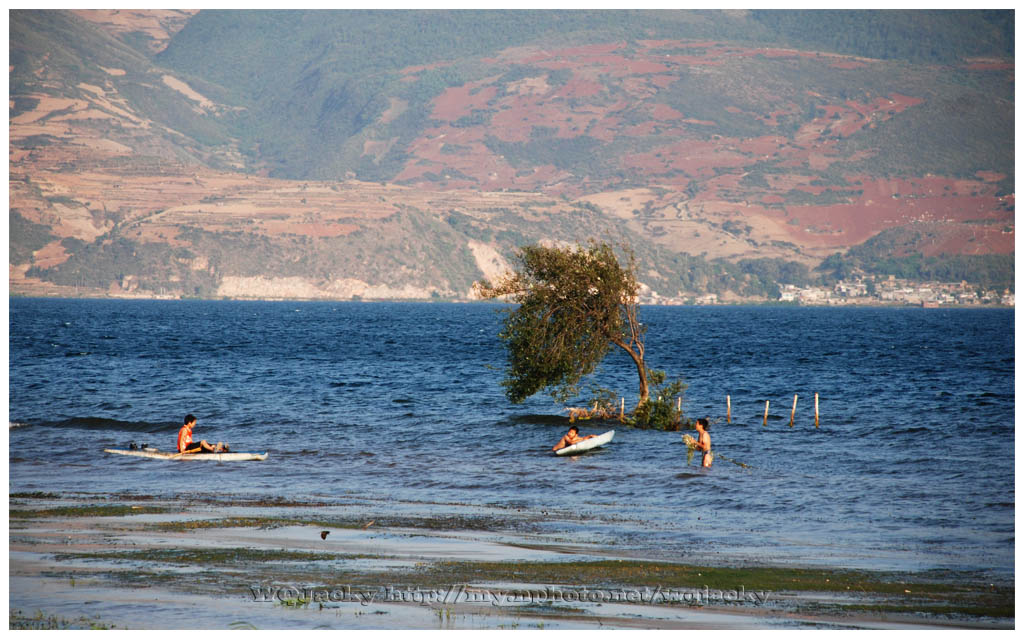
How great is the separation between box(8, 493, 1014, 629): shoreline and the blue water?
205 centimetres

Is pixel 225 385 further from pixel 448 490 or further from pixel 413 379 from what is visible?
pixel 448 490

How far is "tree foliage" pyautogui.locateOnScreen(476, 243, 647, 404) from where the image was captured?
43594 millimetres

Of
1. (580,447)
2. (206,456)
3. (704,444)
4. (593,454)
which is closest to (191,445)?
(206,456)

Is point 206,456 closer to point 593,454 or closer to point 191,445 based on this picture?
point 191,445

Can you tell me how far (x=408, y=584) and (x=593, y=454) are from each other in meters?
20.8

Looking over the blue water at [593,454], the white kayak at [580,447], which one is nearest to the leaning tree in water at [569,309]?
the blue water at [593,454]

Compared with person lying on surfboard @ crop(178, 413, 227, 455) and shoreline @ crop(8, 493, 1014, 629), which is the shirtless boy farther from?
person lying on surfboard @ crop(178, 413, 227, 455)

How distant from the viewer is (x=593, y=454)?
38.4 metres

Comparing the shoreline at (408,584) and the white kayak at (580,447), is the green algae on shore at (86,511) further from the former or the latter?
the white kayak at (580,447)

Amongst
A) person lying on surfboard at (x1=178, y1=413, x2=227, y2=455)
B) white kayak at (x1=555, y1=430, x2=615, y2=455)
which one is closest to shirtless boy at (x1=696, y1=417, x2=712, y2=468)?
white kayak at (x1=555, y1=430, x2=615, y2=455)

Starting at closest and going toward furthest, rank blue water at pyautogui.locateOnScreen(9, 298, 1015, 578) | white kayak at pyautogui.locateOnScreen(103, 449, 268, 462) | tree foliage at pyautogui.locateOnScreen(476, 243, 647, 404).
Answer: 1. blue water at pyautogui.locateOnScreen(9, 298, 1015, 578)
2. white kayak at pyautogui.locateOnScreen(103, 449, 268, 462)
3. tree foliage at pyautogui.locateOnScreen(476, 243, 647, 404)

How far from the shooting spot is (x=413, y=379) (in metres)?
73.9

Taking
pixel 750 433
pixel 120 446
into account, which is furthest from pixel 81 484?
pixel 750 433

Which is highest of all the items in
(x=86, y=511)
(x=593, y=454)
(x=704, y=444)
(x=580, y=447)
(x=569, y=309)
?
(x=569, y=309)
